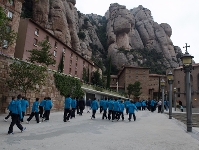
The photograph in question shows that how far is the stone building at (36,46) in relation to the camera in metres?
32.8

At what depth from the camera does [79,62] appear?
53375 mm

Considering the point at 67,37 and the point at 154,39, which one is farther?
the point at 154,39

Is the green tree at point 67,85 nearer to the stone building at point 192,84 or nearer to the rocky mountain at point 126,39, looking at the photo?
the rocky mountain at point 126,39

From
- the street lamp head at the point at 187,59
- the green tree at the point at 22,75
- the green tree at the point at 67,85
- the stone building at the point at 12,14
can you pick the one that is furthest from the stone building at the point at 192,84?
the green tree at the point at 22,75

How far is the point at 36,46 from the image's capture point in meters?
35.8

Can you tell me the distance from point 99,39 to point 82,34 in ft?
82.1

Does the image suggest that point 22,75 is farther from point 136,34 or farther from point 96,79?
point 136,34

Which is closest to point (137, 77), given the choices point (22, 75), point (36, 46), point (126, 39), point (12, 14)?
point (126, 39)

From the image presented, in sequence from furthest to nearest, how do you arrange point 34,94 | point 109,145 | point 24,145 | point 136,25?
point 136,25 → point 34,94 → point 109,145 → point 24,145

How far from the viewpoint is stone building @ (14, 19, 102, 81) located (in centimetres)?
3281

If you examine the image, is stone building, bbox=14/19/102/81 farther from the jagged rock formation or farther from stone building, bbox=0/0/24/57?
the jagged rock formation

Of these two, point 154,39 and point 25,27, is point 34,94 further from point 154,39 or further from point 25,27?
point 154,39

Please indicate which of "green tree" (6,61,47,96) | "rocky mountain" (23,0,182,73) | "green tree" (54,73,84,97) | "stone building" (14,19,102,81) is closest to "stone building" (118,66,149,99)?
"rocky mountain" (23,0,182,73)

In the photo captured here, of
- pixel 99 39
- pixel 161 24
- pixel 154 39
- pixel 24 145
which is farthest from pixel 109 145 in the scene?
pixel 161 24
